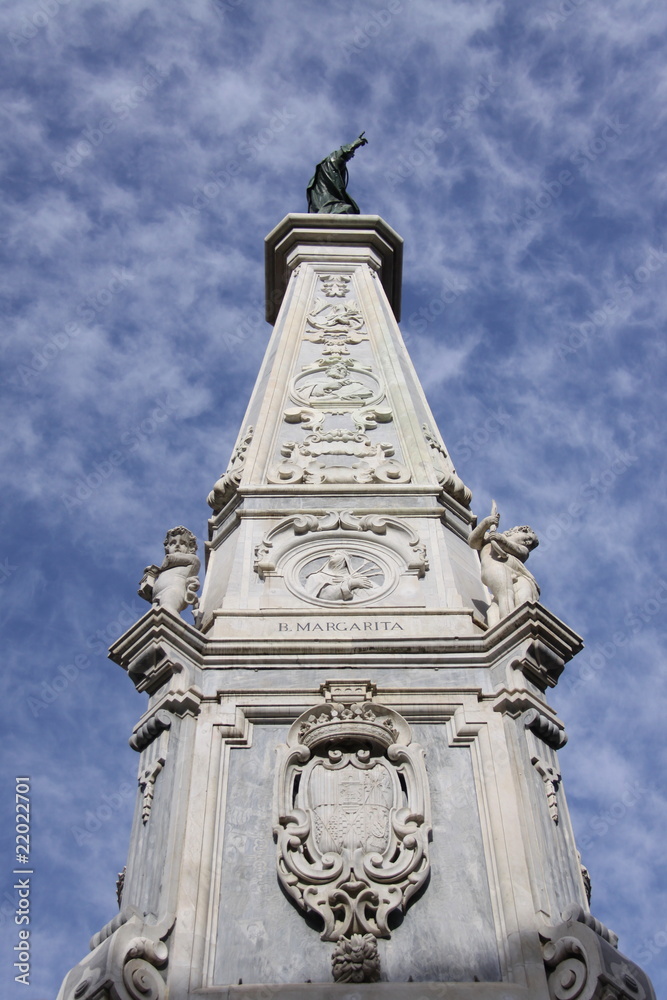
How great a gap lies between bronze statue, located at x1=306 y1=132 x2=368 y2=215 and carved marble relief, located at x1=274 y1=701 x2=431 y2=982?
2092cm

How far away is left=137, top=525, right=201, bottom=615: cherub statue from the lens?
1744 centimetres

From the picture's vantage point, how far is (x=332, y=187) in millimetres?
35188

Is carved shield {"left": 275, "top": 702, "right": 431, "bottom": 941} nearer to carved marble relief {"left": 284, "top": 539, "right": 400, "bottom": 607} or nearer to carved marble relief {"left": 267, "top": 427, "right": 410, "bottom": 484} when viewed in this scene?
carved marble relief {"left": 284, "top": 539, "right": 400, "bottom": 607}

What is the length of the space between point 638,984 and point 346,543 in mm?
8407

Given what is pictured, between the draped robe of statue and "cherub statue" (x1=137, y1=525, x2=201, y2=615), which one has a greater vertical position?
the draped robe of statue

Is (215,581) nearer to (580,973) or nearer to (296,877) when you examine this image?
(296,877)

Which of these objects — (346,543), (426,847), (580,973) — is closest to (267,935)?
(426,847)

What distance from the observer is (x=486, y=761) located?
15.0 metres

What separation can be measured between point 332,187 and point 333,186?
4cm

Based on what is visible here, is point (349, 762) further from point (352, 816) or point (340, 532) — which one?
point (340, 532)

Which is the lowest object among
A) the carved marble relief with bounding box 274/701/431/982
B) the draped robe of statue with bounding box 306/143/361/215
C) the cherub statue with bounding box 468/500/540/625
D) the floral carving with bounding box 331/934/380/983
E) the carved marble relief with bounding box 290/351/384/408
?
the floral carving with bounding box 331/934/380/983

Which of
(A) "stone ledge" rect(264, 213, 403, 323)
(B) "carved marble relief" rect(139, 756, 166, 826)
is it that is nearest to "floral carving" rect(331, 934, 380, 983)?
(B) "carved marble relief" rect(139, 756, 166, 826)

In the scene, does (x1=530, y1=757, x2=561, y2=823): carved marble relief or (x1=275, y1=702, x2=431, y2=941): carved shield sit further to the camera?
(x1=530, y1=757, x2=561, y2=823): carved marble relief

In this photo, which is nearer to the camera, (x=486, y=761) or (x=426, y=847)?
(x=426, y=847)
